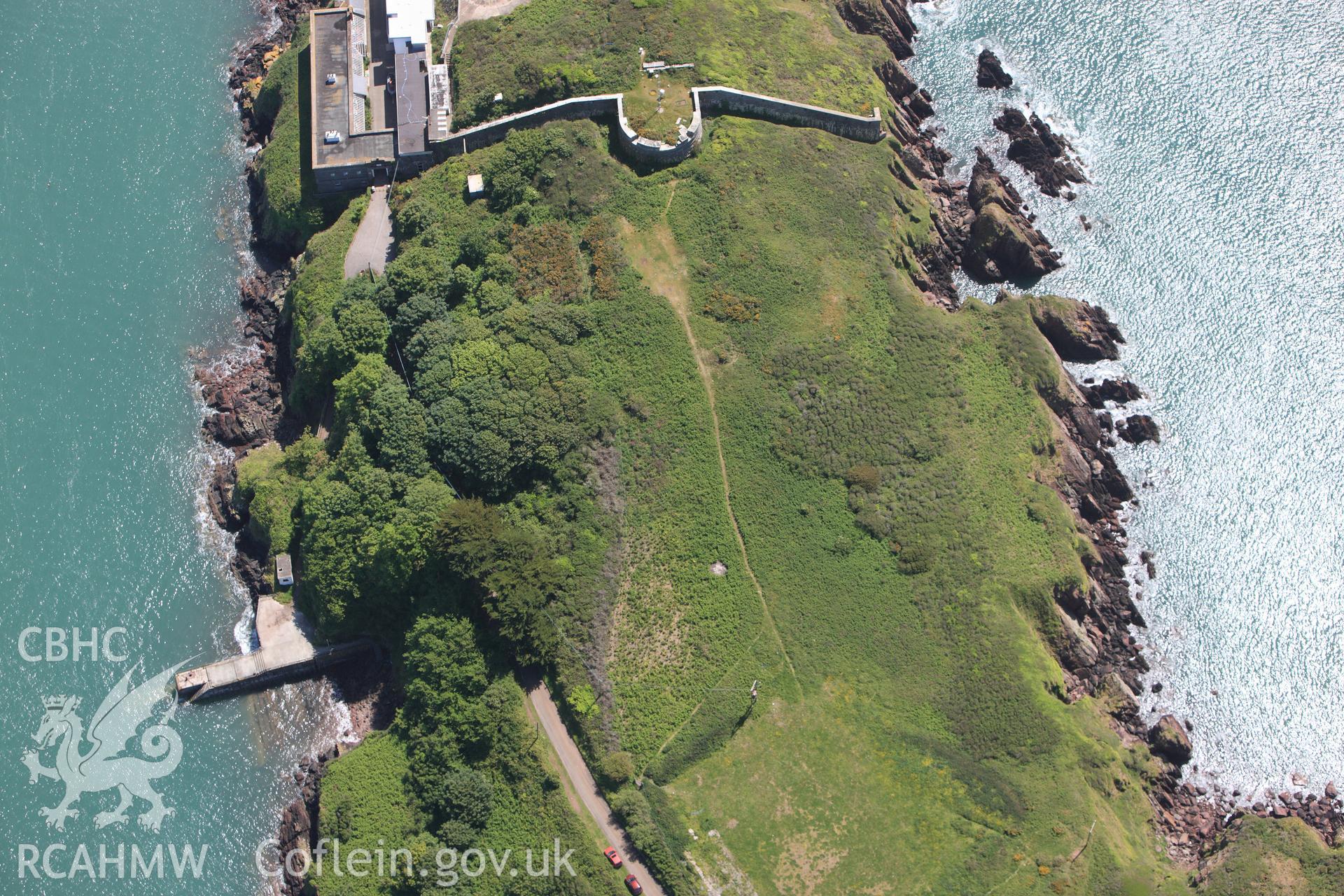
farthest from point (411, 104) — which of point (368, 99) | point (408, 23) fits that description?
point (408, 23)

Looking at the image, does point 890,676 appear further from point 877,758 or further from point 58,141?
point 58,141

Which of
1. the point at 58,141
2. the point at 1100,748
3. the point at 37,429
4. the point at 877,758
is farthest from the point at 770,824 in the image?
the point at 58,141

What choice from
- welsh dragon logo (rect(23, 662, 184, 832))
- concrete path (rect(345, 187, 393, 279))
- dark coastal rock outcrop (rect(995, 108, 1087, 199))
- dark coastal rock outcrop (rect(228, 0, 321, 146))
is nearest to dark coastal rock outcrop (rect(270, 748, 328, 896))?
welsh dragon logo (rect(23, 662, 184, 832))

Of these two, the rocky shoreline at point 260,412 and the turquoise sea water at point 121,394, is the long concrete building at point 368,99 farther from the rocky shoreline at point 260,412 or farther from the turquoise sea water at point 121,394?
the turquoise sea water at point 121,394

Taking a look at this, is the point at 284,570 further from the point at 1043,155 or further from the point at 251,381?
the point at 1043,155

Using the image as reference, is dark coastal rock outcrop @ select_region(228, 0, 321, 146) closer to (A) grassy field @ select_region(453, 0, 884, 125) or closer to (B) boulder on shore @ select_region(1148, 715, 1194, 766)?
(A) grassy field @ select_region(453, 0, 884, 125)

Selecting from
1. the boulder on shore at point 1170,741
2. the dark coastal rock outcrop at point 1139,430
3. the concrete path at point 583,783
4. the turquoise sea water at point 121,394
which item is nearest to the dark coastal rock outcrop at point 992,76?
the dark coastal rock outcrop at point 1139,430
